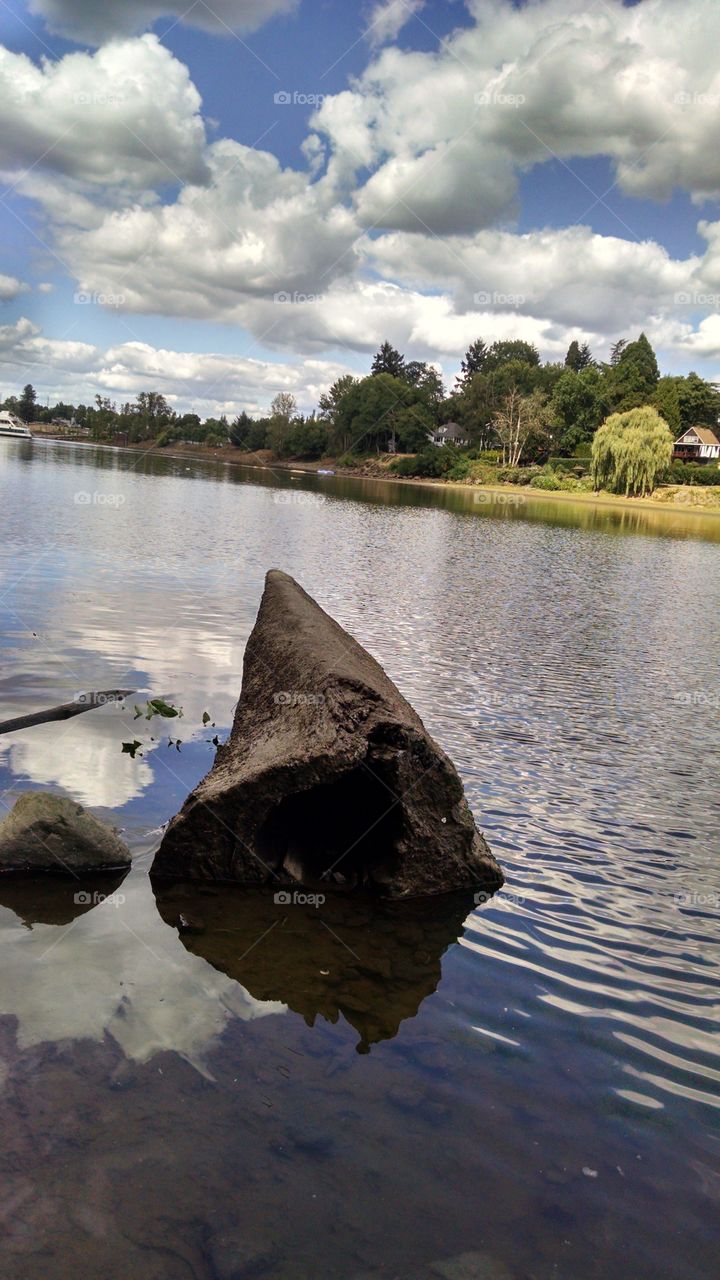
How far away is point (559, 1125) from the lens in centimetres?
415

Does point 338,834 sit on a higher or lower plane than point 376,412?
lower

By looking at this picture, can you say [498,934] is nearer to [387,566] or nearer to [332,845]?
[332,845]

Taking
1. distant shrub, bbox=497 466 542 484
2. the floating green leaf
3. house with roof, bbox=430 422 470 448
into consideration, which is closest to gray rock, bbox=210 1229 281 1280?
the floating green leaf

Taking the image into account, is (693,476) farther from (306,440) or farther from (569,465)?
(306,440)

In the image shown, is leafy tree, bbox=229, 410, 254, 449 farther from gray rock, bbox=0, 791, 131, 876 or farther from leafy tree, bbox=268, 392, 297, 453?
gray rock, bbox=0, 791, 131, 876

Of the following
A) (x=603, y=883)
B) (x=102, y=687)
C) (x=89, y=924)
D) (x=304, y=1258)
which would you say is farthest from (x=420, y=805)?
(x=102, y=687)

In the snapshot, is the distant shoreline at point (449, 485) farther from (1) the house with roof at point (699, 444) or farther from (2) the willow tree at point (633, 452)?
(1) the house with roof at point (699, 444)

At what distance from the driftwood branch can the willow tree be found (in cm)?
8502

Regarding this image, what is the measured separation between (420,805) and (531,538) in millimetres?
40067

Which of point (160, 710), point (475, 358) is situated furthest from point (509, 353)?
point (160, 710)

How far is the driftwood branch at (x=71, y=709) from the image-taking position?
30.2ft

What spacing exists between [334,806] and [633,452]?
8796 centimetres

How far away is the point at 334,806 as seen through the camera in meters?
7.12

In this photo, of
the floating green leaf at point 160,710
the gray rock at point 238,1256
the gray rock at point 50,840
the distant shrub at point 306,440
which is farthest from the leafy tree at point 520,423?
the gray rock at point 238,1256
